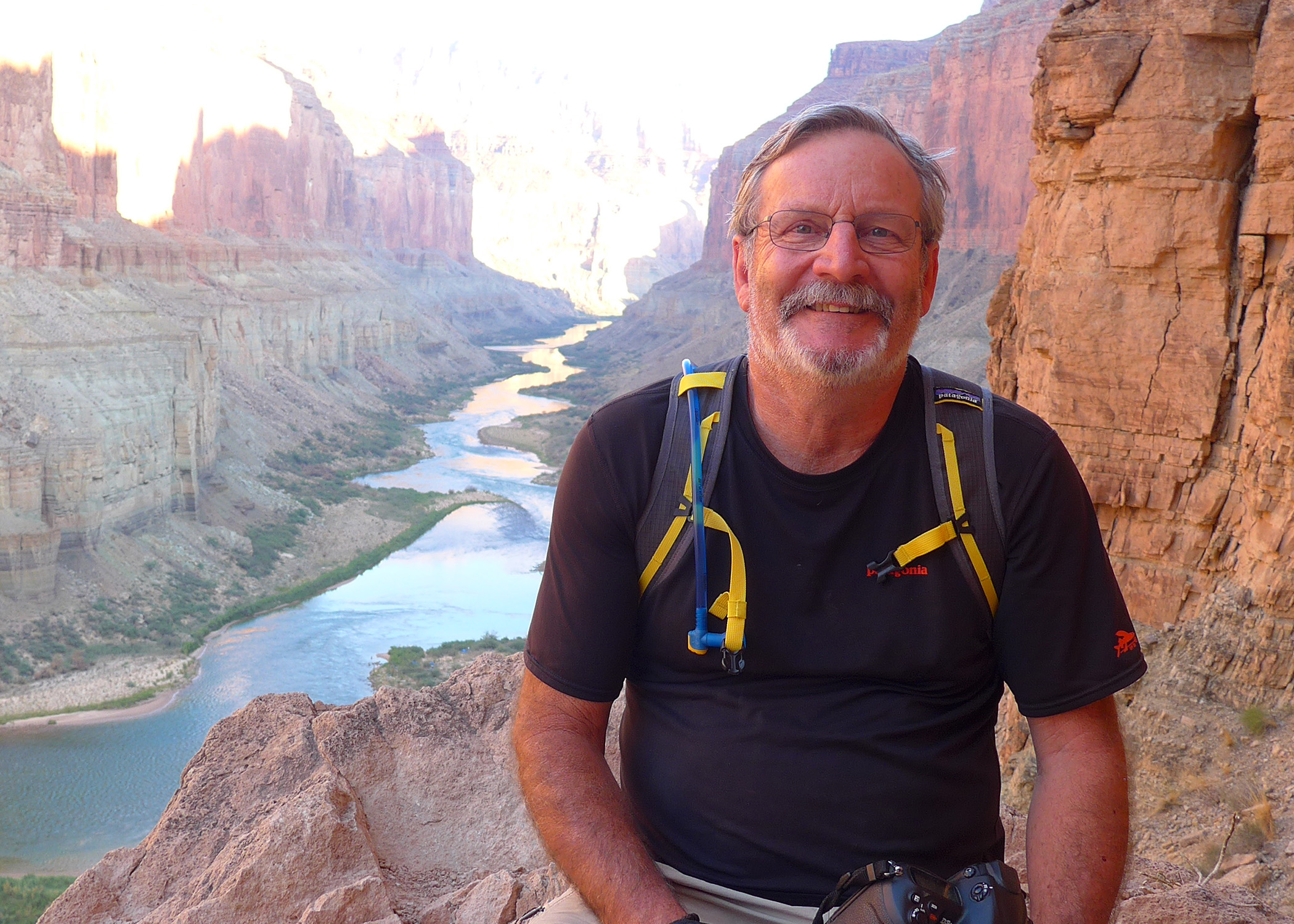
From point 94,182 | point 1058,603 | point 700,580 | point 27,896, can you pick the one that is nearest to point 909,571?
point 1058,603

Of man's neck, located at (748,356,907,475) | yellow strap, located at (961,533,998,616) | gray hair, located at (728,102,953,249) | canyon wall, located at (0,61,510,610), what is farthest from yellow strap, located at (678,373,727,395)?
canyon wall, located at (0,61,510,610)

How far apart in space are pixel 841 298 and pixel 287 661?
62.5ft

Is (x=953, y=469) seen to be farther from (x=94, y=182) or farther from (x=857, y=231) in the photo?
(x=94, y=182)

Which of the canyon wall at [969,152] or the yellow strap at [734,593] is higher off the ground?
the canyon wall at [969,152]

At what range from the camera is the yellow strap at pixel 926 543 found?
2.02m

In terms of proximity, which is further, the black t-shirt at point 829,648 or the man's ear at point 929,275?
the man's ear at point 929,275

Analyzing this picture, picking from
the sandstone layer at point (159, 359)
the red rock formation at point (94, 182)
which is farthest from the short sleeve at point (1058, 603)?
the red rock formation at point (94, 182)

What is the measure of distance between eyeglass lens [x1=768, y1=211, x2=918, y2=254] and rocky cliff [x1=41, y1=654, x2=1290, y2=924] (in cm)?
152

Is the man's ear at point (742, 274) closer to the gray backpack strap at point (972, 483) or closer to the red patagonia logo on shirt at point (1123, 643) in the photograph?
the gray backpack strap at point (972, 483)

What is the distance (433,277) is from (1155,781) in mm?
81127

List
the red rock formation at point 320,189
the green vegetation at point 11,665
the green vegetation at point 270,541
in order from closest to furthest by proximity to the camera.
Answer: the green vegetation at point 11,665
the green vegetation at point 270,541
the red rock formation at point 320,189

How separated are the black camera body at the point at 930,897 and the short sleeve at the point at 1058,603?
368mm

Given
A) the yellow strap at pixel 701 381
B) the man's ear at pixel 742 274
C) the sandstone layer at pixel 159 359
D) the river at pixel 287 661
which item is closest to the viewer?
the yellow strap at pixel 701 381

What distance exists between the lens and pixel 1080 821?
6.60ft
